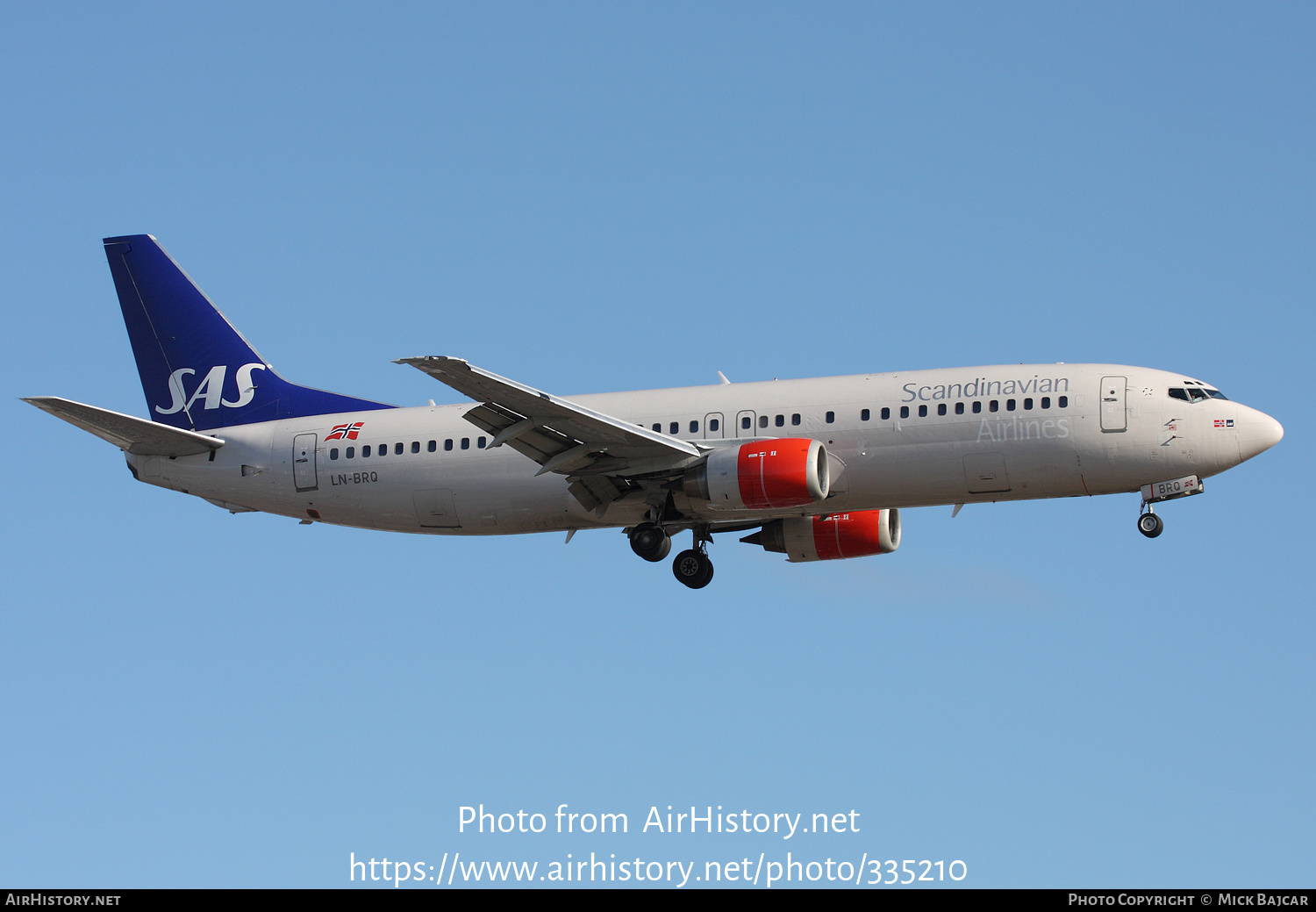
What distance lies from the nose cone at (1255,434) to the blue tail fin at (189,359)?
22.7 metres

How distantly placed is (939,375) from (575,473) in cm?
953

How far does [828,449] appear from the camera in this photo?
37531mm

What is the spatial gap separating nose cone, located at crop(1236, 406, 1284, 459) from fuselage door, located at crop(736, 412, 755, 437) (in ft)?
38.3

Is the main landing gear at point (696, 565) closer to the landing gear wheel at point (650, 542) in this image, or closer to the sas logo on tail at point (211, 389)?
the landing gear wheel at point (650, 542)

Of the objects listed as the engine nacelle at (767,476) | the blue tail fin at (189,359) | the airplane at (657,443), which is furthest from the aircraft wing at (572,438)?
the blue tail fin at (189,359)

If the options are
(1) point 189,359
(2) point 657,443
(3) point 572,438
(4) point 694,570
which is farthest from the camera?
(1) point 189,359

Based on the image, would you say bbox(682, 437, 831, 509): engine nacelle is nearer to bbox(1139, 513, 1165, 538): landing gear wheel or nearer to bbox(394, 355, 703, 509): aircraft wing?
bbox(394, 355, 703, 509): aircraft wing

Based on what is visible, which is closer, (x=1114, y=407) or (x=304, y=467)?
(x=1114, y=407)

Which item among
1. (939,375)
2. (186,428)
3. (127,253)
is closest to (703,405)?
(939,375)

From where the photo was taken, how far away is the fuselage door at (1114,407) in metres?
36.1

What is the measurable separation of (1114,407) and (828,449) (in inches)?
271

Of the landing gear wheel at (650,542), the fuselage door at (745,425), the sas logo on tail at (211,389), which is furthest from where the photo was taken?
the sas logo on tail at (211,389)

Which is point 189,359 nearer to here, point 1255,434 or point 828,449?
point 828,449

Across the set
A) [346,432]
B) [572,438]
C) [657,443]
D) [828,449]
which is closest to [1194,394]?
[828,449]
